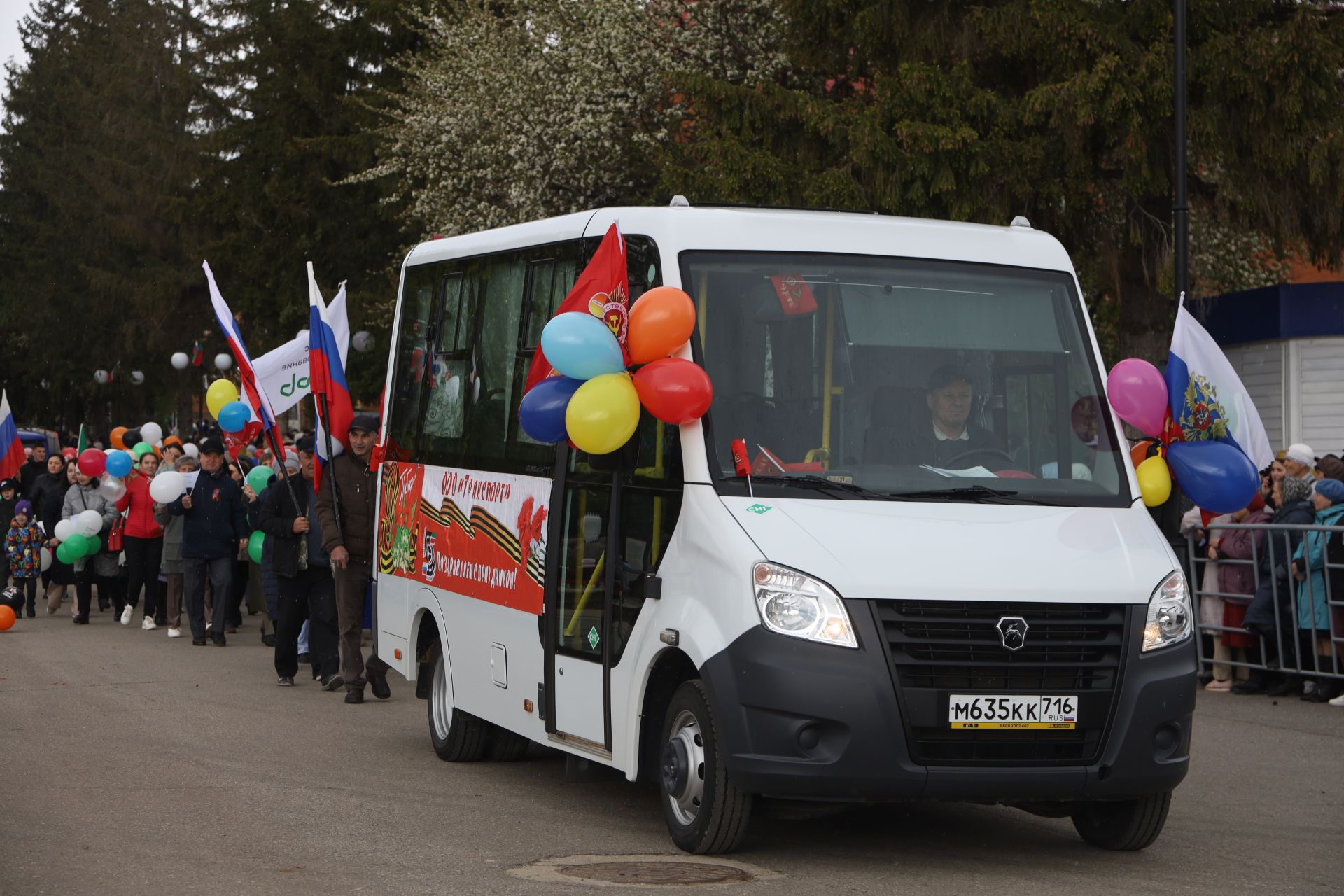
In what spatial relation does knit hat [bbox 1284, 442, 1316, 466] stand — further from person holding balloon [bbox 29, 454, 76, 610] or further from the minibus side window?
person holding balloon [bbox 29, 454, 76, 610]

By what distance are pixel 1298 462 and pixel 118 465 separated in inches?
510

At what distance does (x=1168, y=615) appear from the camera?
7680 mm

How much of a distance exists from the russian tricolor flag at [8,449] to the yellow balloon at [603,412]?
15.5 m

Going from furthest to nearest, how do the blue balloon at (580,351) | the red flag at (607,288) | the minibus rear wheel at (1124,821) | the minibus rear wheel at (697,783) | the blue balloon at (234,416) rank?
the blue balloon at (234,416), the red flag at (607,288), the blue balloon at (580,351), the minibus rear wheel at (1124,821), the minibus rear wheel at (697,783)

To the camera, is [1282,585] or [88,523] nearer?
[1282,585]

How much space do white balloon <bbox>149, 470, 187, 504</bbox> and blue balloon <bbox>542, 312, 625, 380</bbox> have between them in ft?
38.9

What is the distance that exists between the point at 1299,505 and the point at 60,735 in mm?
8989

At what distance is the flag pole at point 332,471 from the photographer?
45.4 feet

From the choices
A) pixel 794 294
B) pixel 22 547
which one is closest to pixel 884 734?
pixel 794 294

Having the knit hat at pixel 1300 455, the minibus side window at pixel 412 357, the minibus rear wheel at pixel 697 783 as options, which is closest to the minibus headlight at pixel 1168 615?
the minibus rear wheel at pixel 697 783

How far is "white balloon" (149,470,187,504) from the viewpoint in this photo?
19.1 metres

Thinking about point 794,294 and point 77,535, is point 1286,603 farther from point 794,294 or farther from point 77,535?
point 77,535

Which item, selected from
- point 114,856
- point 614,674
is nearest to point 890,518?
point 614,674

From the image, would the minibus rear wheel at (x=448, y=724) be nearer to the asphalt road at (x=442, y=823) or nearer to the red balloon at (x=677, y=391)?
the asphalt road at (x=442, y=823)
